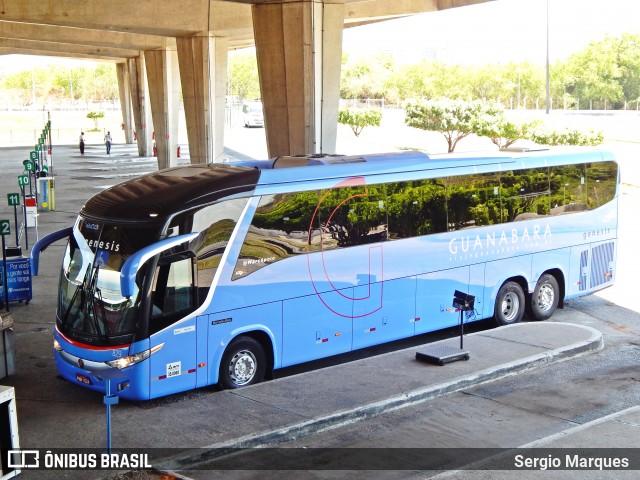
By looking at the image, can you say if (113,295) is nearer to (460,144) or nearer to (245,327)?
(245,327)

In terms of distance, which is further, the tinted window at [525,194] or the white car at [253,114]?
the white car at [253,114]

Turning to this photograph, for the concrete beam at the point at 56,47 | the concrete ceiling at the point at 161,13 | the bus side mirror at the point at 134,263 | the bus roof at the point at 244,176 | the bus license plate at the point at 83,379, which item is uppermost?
the concrete beam at the point at 56,47

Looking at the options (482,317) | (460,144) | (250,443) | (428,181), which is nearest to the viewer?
(250,443)

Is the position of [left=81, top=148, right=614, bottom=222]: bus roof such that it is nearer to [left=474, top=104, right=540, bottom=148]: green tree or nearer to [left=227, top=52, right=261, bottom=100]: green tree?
[left=474, top=104, right=540, bottom=148]: green tree

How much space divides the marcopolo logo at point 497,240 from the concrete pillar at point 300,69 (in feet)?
32.5

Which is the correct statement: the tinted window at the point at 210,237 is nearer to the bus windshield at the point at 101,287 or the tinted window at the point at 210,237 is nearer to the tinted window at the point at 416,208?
the bus windshield at the point at 101,287

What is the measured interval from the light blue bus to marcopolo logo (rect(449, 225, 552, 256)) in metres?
0.03

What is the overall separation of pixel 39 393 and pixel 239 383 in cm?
292

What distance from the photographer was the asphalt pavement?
10500mm

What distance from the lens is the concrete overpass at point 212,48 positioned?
2509 cm

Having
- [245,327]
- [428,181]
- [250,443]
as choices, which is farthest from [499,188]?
[250,443]

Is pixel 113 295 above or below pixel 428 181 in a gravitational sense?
below

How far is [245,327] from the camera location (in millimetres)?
12398

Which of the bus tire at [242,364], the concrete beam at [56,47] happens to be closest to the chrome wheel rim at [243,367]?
the bus tire at [242,364]
